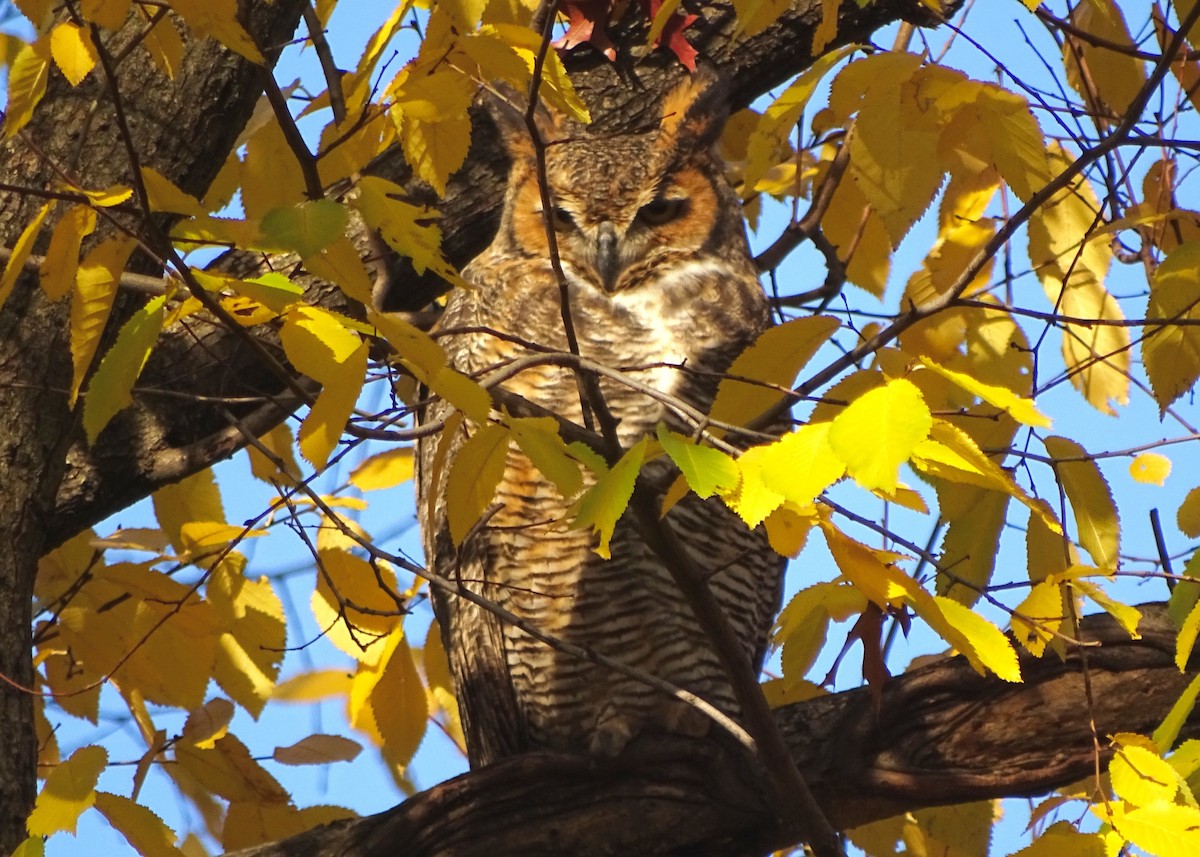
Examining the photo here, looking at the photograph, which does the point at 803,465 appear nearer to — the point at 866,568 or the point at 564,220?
the point at 866,568

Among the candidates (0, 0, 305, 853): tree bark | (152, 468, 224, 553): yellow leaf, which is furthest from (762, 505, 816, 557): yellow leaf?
(152, 468, 224, 553): yellow leaf

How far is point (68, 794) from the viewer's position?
1.58 metres

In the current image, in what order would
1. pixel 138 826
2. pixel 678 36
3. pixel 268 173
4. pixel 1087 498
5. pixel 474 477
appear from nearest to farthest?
1. pixel 474 477
2. pixel 1087 498
3. pixel 138 826
4. pixel 268 173
5. pixel 678 36

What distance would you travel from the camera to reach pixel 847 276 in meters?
2.59

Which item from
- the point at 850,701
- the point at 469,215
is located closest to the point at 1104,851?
the point at 850,701

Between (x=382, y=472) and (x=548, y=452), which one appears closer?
(x=548, y=452)

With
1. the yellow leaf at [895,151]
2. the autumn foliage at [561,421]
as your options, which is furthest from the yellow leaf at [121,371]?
the yellow leaf at [895,151]

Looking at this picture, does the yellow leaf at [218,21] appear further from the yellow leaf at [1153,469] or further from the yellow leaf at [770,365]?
the yellow leaf at [1153,469]

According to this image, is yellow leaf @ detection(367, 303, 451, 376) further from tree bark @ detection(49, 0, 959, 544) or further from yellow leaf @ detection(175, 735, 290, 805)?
yellow leaf @ detection(175, 735, 290, 805)

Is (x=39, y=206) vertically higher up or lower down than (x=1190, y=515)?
higher up

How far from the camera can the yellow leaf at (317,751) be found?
2.12 m

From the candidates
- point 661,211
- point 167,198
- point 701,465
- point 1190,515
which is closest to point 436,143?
point 167,198

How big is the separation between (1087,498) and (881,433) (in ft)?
2.26

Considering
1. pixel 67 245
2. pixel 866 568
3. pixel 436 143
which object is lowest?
pixel 866 568
